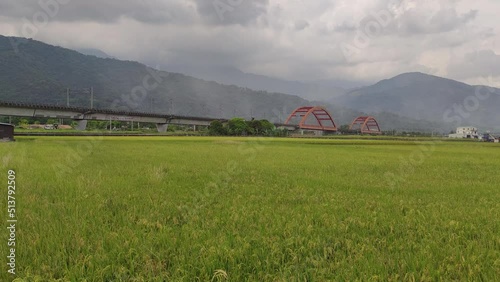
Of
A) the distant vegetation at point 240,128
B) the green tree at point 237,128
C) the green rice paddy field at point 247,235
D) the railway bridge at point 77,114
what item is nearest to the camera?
the green rice paddy field at point 247,235

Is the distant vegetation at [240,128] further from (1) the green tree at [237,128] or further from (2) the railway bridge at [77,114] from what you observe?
(2) the railway bridge at [77,114]

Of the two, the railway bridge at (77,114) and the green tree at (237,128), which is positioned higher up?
the railway bridge at (77,114)

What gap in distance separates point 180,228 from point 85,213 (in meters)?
2.42

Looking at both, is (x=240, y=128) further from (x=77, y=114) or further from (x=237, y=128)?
(x=77, y=114)

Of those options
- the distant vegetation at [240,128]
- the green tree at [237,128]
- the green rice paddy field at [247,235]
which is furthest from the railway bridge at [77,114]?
the green rice paddy field at [247,235]

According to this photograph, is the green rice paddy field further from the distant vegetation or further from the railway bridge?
the distant vegetation

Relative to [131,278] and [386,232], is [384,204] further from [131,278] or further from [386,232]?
[131,278]

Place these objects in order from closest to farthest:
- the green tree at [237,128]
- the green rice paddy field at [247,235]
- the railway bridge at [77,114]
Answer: the green rice paddy field at [247,235], the railway bridge at [77,114], the green tree at [237,128]

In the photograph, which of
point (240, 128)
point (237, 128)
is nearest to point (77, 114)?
point (237, 128)

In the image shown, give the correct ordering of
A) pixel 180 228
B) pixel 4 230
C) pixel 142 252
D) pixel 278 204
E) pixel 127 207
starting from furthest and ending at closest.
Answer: pixel 278 204, pixel 127 207, pixel 180 228, pixel 4 230, pixel 142 252

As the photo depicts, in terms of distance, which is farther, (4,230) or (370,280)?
(4,230)

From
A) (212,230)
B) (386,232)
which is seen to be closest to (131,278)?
(212,230)

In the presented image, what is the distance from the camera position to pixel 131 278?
412cm

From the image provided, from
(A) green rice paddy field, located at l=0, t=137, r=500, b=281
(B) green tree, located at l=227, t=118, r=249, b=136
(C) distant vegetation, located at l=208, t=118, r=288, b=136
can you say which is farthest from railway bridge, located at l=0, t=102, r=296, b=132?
(A) green rice paddy field, located at l=0, t=137, r=500, b=281
